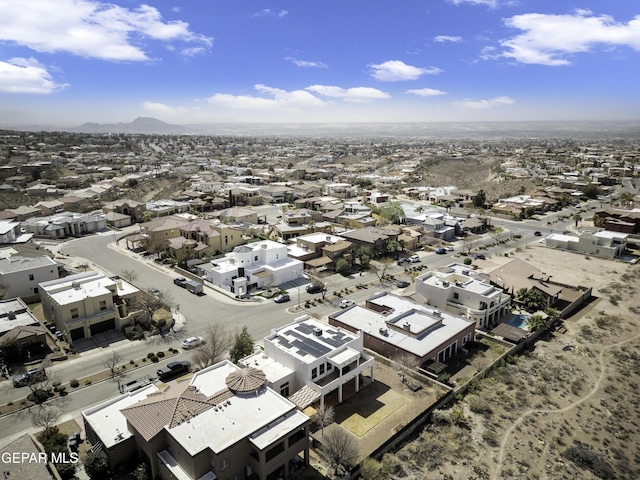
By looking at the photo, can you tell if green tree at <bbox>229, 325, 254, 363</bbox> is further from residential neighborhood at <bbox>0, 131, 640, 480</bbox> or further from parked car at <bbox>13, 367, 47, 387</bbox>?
parked car at <bbox>13, 367, 47, 387</bbox>

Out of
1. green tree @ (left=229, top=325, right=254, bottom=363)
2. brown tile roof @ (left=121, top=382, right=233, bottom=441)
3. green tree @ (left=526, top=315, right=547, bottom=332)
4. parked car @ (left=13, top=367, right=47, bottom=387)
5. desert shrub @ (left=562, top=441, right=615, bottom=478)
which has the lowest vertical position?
desert shrub @ (left=562, top=441, right=615, bottom=478)

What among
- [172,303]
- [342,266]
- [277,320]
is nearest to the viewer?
[277,320]

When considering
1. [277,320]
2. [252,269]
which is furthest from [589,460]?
[252,269]

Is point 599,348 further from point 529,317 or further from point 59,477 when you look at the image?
point 59,477

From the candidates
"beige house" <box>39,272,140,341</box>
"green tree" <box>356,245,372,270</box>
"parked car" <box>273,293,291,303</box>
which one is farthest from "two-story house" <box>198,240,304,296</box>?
"beige house" <box>39,272,140,341</box>

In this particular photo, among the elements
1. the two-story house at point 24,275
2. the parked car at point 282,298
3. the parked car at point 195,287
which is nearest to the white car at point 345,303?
the parked car at point 282,298

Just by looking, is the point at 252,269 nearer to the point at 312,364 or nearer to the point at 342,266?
the point at 342,266

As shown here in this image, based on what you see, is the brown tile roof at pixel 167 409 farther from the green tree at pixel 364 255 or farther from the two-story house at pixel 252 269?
the green tree at pixel 364 255
